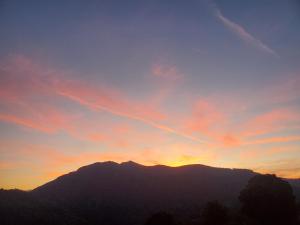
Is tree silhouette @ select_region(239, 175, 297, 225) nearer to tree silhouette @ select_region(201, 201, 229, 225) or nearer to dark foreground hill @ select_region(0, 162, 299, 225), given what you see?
tree silhouette @ select_region(201, 201, 229, 225)

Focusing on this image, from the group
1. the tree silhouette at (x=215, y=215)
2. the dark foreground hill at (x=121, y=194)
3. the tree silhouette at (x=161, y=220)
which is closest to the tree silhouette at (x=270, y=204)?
the tree silhouette at (x=215, y=215)

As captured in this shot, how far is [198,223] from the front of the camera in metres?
64.4

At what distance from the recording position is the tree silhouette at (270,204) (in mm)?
71438

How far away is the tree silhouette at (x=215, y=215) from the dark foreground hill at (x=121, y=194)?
1423 inches

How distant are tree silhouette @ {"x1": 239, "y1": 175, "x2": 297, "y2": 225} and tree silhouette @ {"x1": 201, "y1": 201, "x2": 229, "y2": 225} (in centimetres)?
1222

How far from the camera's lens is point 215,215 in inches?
2384

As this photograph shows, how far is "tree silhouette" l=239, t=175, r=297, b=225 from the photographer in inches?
2813

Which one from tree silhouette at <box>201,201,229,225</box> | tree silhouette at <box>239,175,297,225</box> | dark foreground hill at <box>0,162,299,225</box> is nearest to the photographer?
tree silhouette at <box>201,201,229,225</box>

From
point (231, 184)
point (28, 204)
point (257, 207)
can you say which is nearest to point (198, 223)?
point (257, 207)

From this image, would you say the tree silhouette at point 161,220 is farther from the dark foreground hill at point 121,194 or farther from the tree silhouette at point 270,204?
the dark foreground hill at point 121,194

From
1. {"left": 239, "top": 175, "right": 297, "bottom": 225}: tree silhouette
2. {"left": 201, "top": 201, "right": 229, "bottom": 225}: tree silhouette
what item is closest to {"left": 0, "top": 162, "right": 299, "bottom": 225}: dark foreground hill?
{"left": 239, "top": 175, "right": 297, "bottom": 225}: tree silhouette

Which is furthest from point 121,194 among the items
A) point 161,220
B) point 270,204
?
point 161,220

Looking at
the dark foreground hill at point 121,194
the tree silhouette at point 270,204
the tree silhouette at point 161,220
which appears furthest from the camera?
the dark foreground hill at point 121,194

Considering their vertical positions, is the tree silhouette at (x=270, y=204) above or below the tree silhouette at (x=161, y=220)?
above
